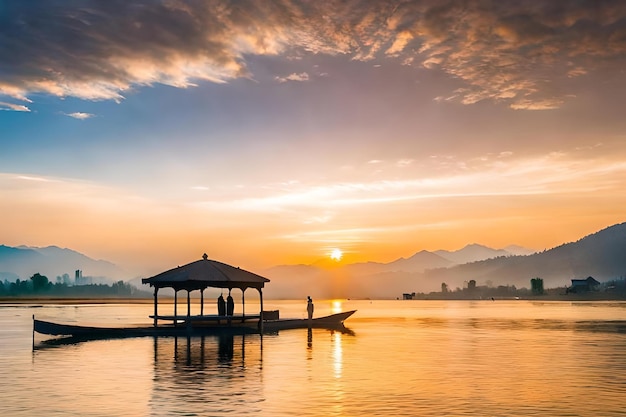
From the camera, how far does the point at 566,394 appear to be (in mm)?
22562

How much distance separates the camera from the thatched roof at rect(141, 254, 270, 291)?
48.1 metres

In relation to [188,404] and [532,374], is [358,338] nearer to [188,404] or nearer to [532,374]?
[532,374]

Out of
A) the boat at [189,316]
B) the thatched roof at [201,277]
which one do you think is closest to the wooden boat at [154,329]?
the boat at [189,316]

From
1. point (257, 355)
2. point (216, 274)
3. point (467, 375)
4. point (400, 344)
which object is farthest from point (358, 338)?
point (467, 375)

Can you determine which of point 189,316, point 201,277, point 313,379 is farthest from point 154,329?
point 313,379

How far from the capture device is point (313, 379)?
26.1 m

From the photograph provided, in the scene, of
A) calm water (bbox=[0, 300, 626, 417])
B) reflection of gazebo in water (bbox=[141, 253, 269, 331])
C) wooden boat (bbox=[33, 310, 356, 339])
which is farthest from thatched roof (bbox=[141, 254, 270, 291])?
calm water (bbox=[0, 300, 626, 417])

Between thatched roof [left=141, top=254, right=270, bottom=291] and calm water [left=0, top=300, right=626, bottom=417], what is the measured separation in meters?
5.48

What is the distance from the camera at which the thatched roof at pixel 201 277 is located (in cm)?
4806

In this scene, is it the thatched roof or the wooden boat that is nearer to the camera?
the wooden boat

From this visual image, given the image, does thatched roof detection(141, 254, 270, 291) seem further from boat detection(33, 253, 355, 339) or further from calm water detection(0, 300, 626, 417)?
calm water detection(0, 300, 626, 417)

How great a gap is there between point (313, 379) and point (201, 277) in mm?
23639

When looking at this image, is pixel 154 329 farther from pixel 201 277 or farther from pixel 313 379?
pixel 313 379

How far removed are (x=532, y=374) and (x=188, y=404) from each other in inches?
610
